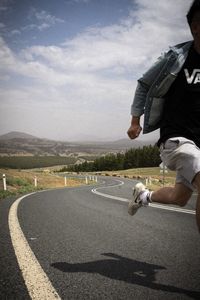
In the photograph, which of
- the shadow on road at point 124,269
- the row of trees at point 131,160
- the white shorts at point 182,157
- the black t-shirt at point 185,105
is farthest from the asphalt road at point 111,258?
the row of trees at point 131,160

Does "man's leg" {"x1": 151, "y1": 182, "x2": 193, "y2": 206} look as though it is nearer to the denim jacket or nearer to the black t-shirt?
the black t-shirt

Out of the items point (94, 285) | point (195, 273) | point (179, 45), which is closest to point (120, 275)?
point (94, 285)

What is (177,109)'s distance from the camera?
3619 mm

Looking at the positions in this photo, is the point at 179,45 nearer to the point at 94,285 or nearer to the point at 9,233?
→ the point at 94,285

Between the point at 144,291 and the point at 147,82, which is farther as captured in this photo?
the point at 147,82

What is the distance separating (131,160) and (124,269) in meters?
127

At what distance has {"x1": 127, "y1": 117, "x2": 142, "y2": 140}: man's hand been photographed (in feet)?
12.7

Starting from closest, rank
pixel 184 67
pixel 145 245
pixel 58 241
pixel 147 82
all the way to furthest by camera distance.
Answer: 1. pixel 184 67
2. pixel 147 82
3. pixel 145 245
4. pixel 58 241

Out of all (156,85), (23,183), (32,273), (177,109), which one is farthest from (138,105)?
(23,183)

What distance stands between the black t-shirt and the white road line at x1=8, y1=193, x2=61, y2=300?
1.65m

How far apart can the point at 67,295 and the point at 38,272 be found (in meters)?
0.70

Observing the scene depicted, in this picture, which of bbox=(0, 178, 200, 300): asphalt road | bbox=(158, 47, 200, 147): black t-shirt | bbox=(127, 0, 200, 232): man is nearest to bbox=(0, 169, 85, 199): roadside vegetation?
bbox=(0, 178, 200, 300): asphalt road

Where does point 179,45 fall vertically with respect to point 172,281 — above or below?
above

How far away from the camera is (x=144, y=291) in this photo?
116 inches
